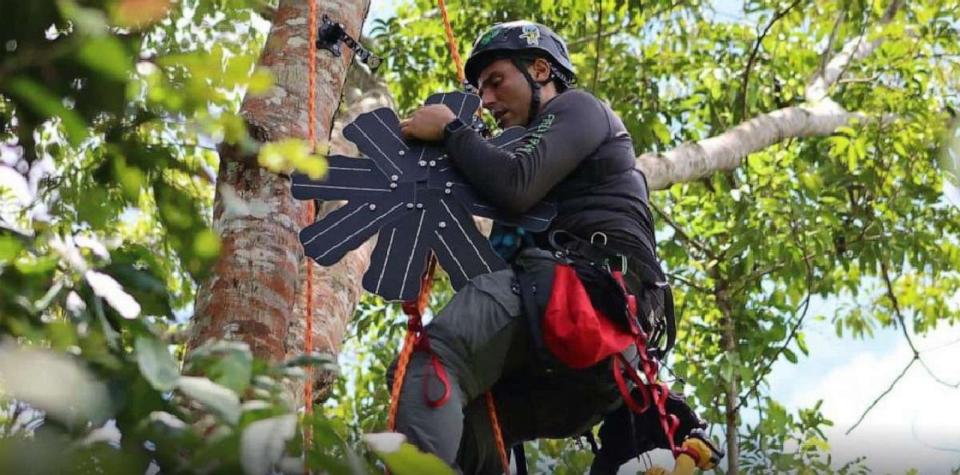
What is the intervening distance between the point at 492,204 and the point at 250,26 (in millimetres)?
2977

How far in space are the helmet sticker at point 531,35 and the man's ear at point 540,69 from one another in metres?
0.04

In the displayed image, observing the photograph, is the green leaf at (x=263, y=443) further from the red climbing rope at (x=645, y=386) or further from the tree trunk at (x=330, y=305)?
the tree trunk at (x=330, y=305)

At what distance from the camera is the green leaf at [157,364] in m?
1.09

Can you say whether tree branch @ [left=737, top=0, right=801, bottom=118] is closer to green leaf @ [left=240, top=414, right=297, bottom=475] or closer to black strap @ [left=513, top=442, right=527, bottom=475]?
black strap @ [left=513, top=442, right=527, bottom=475]

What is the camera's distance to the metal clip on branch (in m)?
3.21

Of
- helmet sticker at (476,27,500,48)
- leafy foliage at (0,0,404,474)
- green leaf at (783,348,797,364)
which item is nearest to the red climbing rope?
helmet sticker at (476,27,500,48)

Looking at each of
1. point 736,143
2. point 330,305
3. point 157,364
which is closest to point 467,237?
point 330,305

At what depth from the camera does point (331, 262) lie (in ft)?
8.69

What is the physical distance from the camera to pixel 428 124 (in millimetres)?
2822

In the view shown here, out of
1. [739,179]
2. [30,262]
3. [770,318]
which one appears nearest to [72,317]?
[30,262]

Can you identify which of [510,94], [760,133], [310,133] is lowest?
[310,133]

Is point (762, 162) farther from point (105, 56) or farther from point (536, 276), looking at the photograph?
point (105, 56)

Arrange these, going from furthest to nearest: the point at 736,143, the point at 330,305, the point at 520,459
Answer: the point at 736,143, the point at 330,305, the point at 520,459

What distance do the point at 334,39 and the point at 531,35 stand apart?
0.48 m
